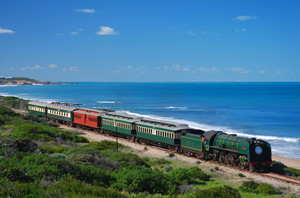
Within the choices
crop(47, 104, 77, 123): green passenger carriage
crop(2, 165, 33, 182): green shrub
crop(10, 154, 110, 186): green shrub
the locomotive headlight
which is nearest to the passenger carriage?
crop(47, 104, 77, 123): green passenger carriage

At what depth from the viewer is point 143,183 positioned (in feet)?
56.8

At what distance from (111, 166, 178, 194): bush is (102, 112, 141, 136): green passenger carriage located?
878 inches

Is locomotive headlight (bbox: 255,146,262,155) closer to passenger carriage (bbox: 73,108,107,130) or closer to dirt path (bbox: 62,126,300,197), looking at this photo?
dirt path (bbox: 62,126,300,197)

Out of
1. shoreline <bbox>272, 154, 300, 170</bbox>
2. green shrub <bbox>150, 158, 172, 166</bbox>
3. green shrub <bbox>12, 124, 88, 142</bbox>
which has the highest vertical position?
green shrub <bbox>12, 124, 88, 142</bbox>

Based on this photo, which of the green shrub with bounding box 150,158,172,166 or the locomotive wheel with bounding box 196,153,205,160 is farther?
the locomotive wheel with bounding box 196,153,205,160

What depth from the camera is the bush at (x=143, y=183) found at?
16.9 meters

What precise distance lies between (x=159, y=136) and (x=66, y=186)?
2532 cm

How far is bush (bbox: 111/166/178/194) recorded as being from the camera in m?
16.9

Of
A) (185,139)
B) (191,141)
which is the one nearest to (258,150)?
(191,141)

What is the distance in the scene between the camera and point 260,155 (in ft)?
86.9

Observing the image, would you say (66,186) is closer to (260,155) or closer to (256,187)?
(256,187)

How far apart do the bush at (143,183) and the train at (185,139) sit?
434 inches

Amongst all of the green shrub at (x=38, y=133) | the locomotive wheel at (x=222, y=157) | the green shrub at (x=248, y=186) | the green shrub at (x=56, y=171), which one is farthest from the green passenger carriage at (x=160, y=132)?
the green shrub at (x=56, y=171)

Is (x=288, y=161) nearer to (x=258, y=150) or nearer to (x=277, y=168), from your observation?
(x=277, y=168)
